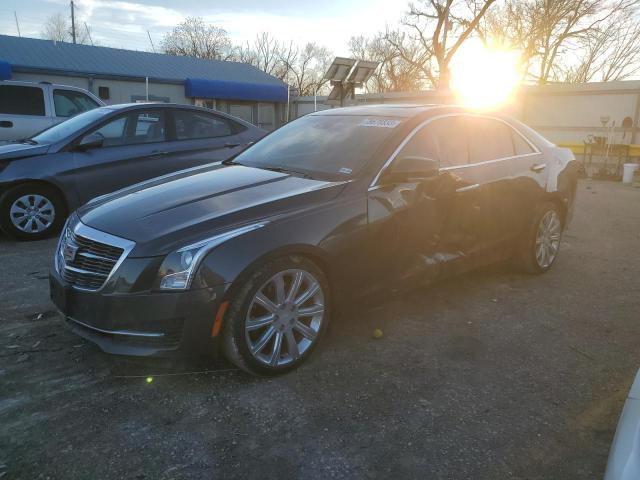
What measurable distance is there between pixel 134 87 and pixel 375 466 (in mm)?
22847

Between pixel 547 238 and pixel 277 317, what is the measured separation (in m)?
3.24

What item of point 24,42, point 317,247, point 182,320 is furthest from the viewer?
point 24,42

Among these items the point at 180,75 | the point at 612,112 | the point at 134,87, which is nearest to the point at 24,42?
the point at 134,87

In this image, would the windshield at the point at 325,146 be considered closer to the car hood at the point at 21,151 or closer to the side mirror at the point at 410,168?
the side mirror at the point at 410,168

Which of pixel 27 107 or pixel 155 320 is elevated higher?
pixel 27 107

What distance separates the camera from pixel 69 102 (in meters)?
9.66

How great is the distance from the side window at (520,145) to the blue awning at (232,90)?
20.8 m

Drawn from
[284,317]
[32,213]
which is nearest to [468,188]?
[284,317]

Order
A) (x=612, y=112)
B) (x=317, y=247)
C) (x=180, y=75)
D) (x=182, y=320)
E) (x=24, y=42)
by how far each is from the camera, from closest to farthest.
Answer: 1. (x=182, y=320)
2. (x=317, y=247)
3. (x=612, y=112)
4. (x=24, y=42)
5. (x=180, y=75)

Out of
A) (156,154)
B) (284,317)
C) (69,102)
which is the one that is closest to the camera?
(284,317)

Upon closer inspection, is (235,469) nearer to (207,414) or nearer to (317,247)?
(207,414)

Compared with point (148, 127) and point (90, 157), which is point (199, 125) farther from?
point (90, 157)

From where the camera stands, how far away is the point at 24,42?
21.3 meters

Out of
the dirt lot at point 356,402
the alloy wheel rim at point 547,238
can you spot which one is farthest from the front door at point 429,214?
the alloy wheel rim at point 547,238
